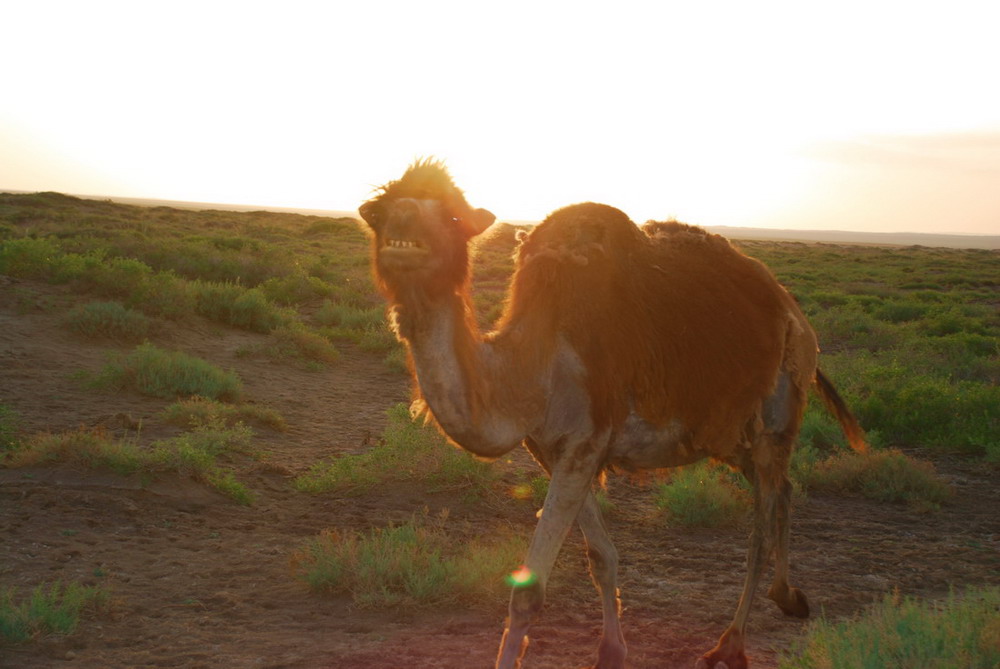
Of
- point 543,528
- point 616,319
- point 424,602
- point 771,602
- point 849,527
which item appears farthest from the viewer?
point 849,527

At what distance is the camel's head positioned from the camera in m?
3.81

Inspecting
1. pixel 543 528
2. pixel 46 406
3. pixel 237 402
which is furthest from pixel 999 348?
pixel 46 406

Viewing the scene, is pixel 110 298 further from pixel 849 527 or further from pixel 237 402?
pixel 849 527

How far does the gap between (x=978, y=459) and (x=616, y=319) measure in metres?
7.82

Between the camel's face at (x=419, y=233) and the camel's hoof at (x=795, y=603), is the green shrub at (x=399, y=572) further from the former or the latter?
the camel's face at (x=419, y=233)

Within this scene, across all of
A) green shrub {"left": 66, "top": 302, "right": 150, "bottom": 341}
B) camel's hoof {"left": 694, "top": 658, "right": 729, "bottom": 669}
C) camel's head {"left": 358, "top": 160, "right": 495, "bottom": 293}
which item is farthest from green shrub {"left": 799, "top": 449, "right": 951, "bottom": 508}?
green shrub {"left": 66, "top": 302, "right": 150, "bottom": 341}

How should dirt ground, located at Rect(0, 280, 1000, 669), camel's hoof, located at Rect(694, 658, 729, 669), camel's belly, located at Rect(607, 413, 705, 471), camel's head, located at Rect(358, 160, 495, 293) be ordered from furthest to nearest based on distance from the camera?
dirt ground, located at Rect(0, 280, 1000, 669) → camel's hoof, located at Rect(694, 658, 729, 669) → camel's belly, located at Rect(607, 413, 705, 471) → camel's head, located at Rect(358, 160, 495, 293)

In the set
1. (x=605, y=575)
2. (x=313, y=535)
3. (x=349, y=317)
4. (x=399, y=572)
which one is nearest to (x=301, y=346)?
(x=349, y=317)

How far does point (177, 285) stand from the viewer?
16094mm

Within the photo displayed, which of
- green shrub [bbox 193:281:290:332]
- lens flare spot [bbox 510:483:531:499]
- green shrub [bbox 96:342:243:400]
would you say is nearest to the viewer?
lens flare spot [bbox 510:483:531:499]

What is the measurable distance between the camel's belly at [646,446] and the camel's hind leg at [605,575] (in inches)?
13.4

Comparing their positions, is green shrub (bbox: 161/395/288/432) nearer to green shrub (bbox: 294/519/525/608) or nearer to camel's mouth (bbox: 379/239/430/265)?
green shrub (bbox: 294/519/525/608)

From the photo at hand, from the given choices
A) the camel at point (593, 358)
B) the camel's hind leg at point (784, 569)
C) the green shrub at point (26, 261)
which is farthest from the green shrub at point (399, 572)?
the green shrub at point (26, 261)

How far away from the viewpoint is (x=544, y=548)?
4066mm
